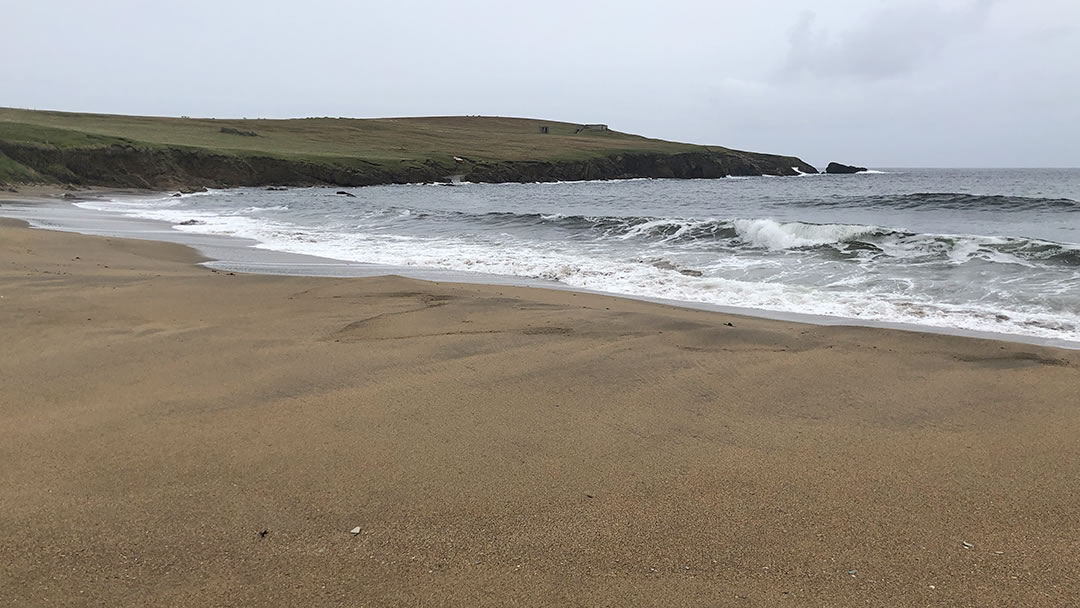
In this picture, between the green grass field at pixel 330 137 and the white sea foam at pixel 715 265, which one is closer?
the white sea foam at pixel 715 265

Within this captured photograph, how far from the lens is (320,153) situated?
6041 cm

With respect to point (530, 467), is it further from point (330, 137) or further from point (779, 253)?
point (330, 137)

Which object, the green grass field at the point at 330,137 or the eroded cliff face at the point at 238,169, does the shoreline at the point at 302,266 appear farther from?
the green grass field at the point at 330,137

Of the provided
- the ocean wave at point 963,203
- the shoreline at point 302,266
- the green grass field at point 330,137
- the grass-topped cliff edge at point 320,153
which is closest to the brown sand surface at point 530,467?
the shoreline at point 302,266

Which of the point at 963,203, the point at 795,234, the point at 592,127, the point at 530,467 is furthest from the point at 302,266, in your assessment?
the point at 592,127

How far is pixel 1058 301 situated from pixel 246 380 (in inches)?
323

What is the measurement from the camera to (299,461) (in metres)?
3.13

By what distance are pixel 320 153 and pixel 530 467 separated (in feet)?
203

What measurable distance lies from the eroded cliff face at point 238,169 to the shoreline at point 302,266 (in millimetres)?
20654

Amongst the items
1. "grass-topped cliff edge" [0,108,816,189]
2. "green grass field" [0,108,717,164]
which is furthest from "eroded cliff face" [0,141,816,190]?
"green grass field" [0,108,717,164]

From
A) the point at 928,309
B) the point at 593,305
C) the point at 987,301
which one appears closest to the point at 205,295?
the point at 593,305

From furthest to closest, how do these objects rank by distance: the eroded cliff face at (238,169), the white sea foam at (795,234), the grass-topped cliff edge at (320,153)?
the grass-topped cliff edge at (320,153) < the eroded cliff face at (238,169) < the white sea foam at (795,234)

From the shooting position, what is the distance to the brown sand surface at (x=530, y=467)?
2283 mm

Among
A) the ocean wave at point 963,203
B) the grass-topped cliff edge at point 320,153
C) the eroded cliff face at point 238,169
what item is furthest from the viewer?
the grass-topped cliff edge at point 320,153
